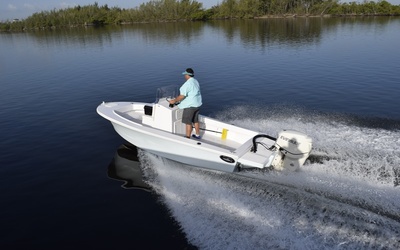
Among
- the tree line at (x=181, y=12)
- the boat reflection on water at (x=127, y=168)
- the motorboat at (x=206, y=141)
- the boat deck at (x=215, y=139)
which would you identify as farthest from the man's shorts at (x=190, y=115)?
the tree line at (x=181, y=12)

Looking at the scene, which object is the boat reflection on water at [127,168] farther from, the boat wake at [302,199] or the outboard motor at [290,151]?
the outboard motor at [290,151]

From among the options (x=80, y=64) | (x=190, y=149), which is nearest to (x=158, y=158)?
(x=190, y=149)

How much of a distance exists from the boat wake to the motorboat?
1.13 ft

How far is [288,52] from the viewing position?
972 inches

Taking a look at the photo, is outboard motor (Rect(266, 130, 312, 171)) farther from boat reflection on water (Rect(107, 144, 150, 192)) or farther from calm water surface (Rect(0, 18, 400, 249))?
boat reflection on water (Rect(107, 144, 150, 192))

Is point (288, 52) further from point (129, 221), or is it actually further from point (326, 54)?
point (129, 221)

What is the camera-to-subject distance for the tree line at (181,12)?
71938 millimetres

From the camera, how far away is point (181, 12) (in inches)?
3174

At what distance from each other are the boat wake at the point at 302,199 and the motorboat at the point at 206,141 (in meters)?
0.34

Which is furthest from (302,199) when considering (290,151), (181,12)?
(181,12)

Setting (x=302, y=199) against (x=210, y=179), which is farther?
(x=210, y=179)

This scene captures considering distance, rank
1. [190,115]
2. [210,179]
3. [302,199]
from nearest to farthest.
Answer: [302,199], [210,179], [190,115]

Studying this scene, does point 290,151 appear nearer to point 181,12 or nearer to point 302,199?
point 302,199

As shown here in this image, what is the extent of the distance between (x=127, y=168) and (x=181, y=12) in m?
79.2
